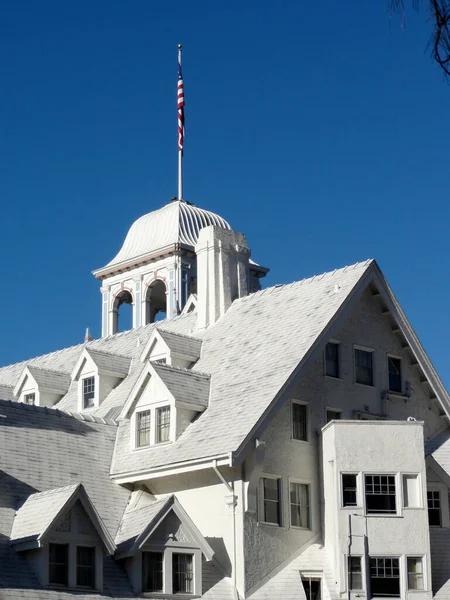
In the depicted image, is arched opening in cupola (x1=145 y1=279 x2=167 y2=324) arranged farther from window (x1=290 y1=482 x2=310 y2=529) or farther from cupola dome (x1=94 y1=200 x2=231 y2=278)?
window (x1=290 y1=482 x2=310 y2=529)

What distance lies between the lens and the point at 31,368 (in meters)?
42.7

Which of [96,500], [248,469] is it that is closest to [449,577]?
[248,469]

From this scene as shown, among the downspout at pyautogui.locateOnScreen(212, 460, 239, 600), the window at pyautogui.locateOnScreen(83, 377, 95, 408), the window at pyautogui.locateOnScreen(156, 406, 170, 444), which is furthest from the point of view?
the window at pyautogui.locateOnScreen(83, 377, 95, 408)

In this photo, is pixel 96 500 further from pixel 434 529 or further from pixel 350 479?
pixel 434 529

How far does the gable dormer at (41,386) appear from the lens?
42406 mm

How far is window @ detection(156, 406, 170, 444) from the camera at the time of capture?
34406 millimetres

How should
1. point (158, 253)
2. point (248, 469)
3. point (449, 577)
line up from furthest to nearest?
1. point (158, 253)
2. point (449, 577)
3. point (248, 469)

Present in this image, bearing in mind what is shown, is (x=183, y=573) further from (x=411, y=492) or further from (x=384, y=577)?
(x=411, y=492)

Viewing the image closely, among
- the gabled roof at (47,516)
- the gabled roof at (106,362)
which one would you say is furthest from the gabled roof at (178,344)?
the gabled roof at (47,516)

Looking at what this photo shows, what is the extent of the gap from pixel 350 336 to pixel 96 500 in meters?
9.80

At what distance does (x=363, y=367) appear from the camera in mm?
36656

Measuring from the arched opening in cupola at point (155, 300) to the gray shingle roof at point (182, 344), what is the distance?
21.7m

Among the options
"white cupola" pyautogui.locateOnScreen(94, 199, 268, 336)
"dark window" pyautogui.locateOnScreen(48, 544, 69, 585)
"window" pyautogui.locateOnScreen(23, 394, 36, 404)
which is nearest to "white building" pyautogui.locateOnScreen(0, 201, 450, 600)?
"dark window" pyautogui.locateOnScreen(48, 544, 69, 585)

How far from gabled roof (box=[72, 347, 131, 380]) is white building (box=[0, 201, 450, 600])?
97 centimetres
